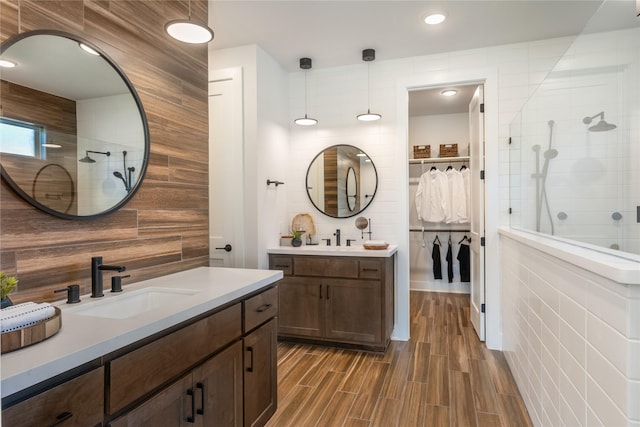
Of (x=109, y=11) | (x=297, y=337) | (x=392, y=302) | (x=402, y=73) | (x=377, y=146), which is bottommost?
(x=297, y=337)

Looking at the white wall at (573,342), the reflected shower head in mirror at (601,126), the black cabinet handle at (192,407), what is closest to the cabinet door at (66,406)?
the black cabinet handle at (192,407)

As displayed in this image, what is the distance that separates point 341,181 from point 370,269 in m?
1.08

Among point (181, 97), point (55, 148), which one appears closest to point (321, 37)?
point (181, 97)

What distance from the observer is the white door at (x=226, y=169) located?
338 centimetres

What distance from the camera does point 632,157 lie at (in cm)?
164

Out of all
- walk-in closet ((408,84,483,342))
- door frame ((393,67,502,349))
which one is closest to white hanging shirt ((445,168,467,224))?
walk-in closet ((408,84,483,342))

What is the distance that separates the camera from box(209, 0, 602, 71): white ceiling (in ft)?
8.90

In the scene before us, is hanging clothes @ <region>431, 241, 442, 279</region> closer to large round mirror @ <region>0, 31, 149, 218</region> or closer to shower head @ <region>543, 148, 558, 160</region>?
shower head @ <region>543, 148, 558, 160</region>

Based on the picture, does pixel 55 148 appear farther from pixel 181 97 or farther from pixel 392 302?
pixel 392 302

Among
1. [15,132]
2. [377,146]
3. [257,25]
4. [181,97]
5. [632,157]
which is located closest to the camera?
[15,132]

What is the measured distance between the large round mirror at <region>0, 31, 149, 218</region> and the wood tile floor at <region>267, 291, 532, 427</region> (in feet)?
5.38

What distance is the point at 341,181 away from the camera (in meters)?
3.88

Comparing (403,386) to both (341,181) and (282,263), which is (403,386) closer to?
(282,263)

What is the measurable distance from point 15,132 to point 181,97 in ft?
3.45
